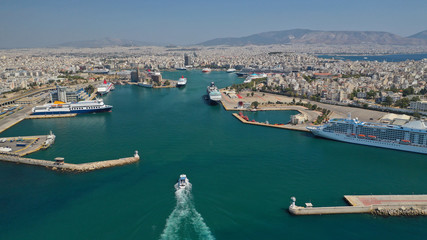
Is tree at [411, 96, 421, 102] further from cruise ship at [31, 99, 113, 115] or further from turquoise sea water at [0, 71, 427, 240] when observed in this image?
cruise ship at [31, 99, 113, 115]

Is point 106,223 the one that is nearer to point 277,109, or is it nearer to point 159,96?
point 277,109

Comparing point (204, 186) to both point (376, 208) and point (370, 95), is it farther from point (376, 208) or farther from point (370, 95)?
point (370, 95)

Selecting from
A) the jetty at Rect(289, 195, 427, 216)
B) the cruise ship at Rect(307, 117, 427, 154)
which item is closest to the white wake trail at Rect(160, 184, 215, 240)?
the jetty at Rect(289, 195, 427, 216)

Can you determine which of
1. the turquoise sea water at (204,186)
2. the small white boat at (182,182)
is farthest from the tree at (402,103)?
the small white boat at (182,182)

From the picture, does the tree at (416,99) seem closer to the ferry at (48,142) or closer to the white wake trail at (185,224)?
the white wake trail at (185,224)

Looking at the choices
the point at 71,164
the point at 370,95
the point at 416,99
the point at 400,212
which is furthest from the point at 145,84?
the point at 400,212

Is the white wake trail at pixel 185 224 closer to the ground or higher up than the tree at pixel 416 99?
closer to the ground

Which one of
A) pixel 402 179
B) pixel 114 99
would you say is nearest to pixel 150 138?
pixel 402 179

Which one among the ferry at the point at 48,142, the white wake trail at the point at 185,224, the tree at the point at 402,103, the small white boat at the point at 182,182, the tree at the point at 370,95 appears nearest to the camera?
the white wake trail at the point at 185,224
